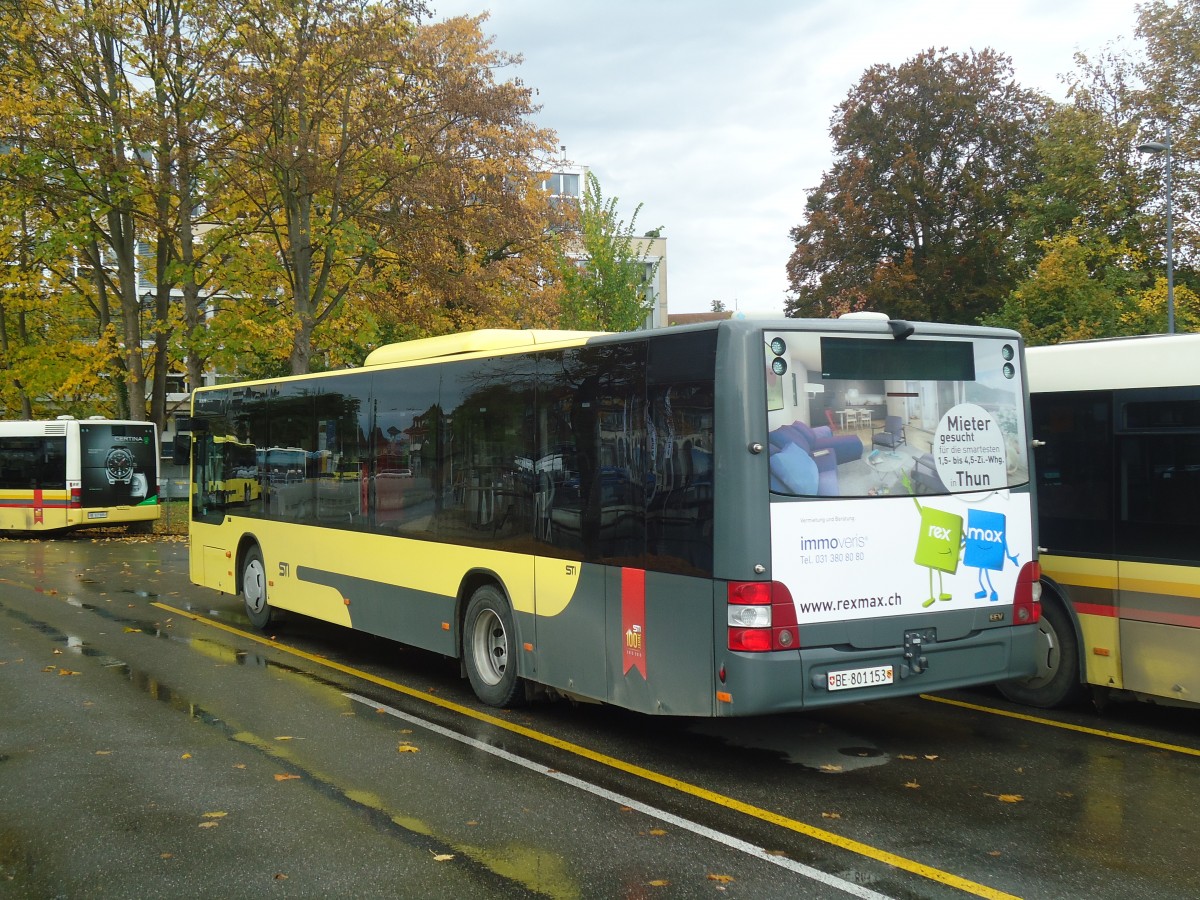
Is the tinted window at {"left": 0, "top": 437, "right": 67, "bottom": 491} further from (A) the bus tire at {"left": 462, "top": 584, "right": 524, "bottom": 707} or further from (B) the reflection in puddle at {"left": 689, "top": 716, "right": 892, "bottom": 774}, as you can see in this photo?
(B) the reflection in puddle at {"left": 689, "top": 716, "right": 892, "bottom": 774}

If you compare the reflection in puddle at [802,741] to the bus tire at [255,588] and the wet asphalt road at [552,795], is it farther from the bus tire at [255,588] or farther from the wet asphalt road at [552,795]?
the bus tire at [255,588]

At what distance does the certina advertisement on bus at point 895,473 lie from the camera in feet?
21.9

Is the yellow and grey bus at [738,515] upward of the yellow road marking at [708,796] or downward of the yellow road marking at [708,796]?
upward

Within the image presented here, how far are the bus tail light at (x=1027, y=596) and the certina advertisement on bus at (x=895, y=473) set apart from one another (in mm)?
78

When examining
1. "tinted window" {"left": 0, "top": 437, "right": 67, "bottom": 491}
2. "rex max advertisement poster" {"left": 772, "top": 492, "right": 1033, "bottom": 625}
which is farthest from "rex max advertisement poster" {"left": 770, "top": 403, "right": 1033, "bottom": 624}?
"tinted window" {"left": 0, "top": 437, "right": 67, "bottom": 491}

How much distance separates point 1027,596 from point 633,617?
2.62 metres

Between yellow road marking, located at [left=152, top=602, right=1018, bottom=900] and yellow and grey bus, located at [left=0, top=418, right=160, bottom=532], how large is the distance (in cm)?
2054

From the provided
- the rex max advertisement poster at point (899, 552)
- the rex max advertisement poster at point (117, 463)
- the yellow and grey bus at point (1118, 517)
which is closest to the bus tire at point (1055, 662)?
the yellow and grey bus at point (1118, 517)

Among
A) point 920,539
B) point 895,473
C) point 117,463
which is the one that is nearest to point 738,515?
point 895,473

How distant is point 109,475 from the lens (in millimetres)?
29031

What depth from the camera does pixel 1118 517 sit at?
8.02 metres

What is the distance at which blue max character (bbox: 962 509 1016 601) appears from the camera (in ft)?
24.0

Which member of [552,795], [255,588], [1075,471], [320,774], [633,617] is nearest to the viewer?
[552,795]

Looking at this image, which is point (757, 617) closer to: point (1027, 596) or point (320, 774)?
point (1027, 596)
